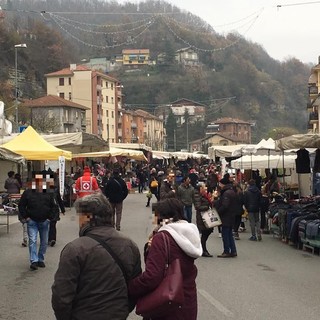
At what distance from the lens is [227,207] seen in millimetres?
13195

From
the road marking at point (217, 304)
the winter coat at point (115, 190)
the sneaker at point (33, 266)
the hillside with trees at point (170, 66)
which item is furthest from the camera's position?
the hillside with trees at point (170, 66)

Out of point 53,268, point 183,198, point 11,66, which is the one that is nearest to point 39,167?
point 183,198

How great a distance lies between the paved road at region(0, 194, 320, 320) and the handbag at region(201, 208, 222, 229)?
85 centimetres

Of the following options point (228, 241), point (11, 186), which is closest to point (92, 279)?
point (228, 241)

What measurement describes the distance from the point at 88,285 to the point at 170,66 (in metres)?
108

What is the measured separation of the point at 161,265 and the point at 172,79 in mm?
113899

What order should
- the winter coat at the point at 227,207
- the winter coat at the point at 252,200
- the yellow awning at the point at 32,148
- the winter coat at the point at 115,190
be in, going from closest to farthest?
the winter coat at the point at 227,207
the winter coat at the point at 252,200
the winter coat at the point at 115,190
the yellow awning at the point at 32,148

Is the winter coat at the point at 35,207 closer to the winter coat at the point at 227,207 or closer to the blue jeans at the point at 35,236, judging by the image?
the blue jeans at the point at 35,236

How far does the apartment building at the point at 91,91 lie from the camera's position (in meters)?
101

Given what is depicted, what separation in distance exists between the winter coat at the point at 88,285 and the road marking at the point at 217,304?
12.7ft

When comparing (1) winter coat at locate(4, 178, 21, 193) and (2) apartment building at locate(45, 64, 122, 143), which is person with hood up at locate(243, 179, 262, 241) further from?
(2) apartment building at locate(45, 64, 122, 143)

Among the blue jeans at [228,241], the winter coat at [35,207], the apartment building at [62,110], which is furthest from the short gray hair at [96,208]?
the apartment building at [62,110]

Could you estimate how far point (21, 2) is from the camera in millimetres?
52406

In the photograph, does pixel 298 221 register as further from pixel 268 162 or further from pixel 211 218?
pixel 268 162
